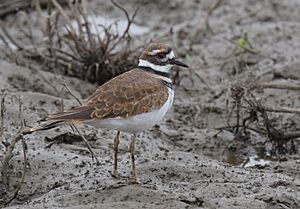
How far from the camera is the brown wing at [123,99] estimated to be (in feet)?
18.4

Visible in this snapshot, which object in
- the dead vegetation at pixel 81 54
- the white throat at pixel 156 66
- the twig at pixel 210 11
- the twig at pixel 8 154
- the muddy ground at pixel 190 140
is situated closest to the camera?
the muddy ground at pixel 190 140

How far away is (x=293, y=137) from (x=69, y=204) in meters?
2.72

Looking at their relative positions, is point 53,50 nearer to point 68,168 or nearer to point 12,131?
point 12,131

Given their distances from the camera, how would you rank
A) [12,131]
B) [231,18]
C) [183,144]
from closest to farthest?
[12,131]
[183,144]
[231,18]

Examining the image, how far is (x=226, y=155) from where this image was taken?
7.46 meters

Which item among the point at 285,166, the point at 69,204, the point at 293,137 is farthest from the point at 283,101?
the point at 69,204

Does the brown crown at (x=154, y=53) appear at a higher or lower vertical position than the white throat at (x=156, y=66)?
higher

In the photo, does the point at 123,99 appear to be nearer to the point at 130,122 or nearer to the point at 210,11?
the point at 130,122

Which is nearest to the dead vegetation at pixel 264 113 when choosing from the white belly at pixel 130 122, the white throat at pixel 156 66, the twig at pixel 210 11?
the white throat at pixel 156 66

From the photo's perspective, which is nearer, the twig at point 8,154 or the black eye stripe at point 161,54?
the twig at point 8,154

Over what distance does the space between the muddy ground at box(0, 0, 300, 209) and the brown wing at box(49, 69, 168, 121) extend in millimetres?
521

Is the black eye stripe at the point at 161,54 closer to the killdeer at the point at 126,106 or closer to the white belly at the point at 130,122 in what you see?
the killdeer at the point at 126,106

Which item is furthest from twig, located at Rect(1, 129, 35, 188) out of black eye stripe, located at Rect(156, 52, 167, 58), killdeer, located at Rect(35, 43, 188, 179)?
black eye stripe, located at Rect(156, 52, 167, 58)

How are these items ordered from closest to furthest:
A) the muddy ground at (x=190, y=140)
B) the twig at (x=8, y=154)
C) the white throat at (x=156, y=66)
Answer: the muddy ground at (x=190, y=140) < the twig at (x=8, y=154) < the white throat at (x=156, y=66)
